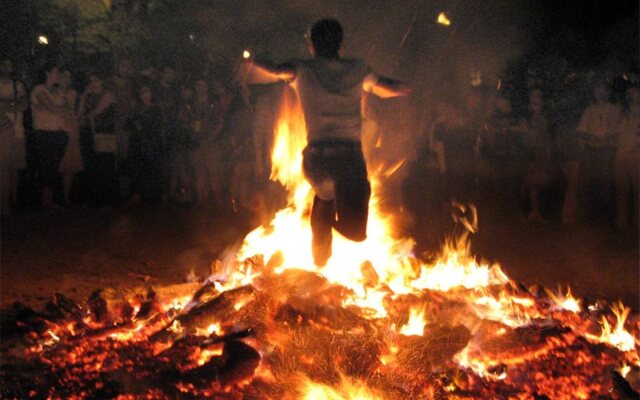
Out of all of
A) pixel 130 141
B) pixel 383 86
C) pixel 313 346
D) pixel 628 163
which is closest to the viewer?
pixel 313 346

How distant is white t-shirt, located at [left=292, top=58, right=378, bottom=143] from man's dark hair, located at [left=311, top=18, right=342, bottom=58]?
0.08 metres

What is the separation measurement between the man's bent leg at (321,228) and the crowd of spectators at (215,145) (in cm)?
387

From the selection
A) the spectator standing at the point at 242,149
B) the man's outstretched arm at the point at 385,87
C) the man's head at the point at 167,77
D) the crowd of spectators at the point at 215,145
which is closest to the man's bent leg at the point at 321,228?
the man's outstretched arm at the point at 385,87

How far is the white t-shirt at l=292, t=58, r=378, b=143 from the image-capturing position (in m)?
4.29

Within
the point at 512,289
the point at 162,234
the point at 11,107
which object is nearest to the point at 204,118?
the point at 162,234

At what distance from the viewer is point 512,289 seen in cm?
453

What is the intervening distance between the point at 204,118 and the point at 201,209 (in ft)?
4.40

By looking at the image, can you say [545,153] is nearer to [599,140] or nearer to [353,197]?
[599,140]

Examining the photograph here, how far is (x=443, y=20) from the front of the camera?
9086mm

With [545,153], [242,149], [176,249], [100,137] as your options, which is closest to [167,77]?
[100,137]

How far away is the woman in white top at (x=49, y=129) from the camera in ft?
26.5

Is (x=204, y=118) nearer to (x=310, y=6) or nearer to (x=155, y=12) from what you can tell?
(x=310, y=6)

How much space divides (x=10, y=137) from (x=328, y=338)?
627cm

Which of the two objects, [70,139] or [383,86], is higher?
[383,86]
